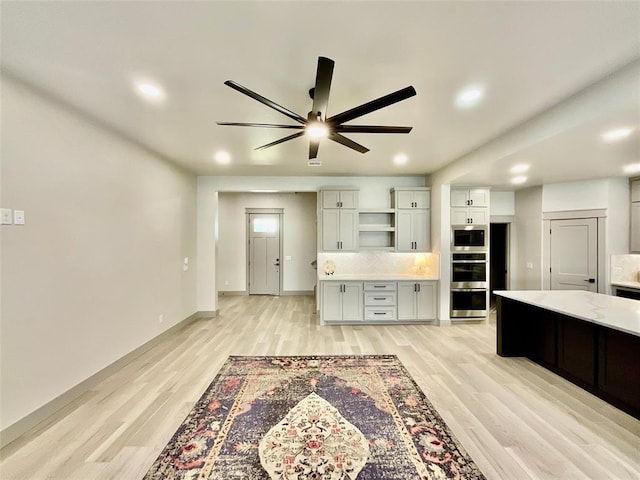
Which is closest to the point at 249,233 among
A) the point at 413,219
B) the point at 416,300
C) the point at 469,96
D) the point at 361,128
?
the point at 413,219

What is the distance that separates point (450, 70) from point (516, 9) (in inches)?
22.0

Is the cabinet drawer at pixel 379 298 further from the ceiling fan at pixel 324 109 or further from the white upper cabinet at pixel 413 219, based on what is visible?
the ceiling fan at pixel 324 109

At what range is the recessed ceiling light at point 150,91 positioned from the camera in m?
2.28

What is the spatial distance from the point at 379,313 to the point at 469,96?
3785 mm

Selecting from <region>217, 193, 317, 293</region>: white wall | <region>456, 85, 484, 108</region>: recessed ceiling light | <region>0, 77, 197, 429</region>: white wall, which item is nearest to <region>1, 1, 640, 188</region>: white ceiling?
<region>456, 85, 484, 108</region>: recessed ceiling light

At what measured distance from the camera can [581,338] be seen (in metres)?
2.96

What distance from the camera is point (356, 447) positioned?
82.0 inches

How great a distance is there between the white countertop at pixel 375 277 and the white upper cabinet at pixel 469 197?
1.51m

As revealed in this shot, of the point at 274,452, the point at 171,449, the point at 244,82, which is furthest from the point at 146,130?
the point at 274,452

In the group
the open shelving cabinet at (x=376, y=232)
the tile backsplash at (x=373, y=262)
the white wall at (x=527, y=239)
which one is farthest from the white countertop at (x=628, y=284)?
the open shelving cabinet at (x=376, y=232)

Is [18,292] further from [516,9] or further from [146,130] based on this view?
[516,9]

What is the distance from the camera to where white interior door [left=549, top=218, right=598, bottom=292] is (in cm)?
480

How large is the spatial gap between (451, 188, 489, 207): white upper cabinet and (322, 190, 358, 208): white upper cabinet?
6.03ft

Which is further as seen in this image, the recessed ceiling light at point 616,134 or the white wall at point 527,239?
the white wall at point 527,239
